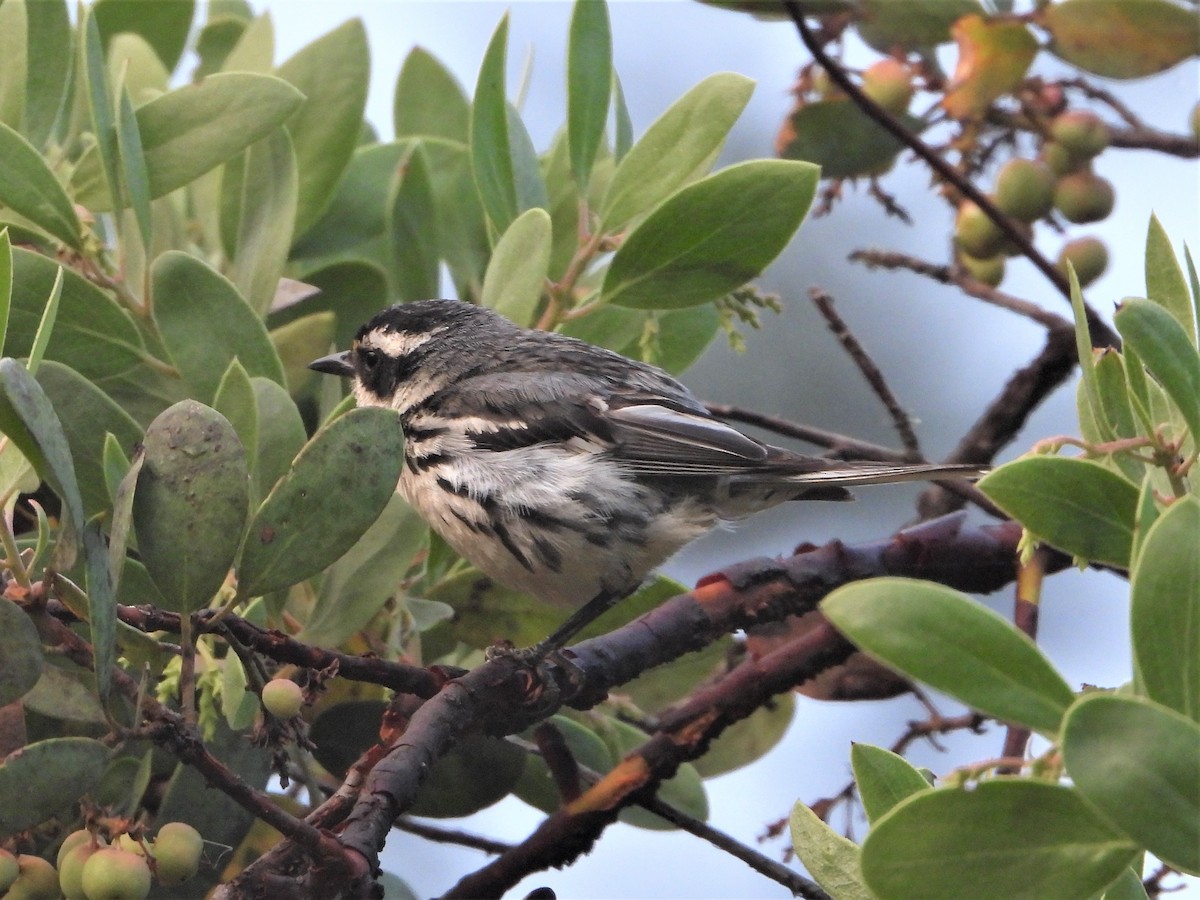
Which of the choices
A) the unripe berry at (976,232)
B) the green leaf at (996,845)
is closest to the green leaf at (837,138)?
the unripe berry at (976,232)

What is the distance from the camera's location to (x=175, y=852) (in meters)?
1.48

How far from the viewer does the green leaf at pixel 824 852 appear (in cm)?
141

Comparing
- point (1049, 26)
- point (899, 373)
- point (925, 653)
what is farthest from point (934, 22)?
point (899, 373)

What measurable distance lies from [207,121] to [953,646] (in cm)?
138

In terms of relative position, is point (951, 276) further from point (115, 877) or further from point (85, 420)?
point (115, 877)

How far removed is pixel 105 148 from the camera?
1900 mm

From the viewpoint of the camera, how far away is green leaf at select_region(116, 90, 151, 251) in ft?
6.05

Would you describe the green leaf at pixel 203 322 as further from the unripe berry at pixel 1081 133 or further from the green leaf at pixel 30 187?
the unripe berry at pixel 1081 133

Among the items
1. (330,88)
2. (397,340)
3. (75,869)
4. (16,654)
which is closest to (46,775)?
(16,654)

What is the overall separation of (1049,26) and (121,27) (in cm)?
181

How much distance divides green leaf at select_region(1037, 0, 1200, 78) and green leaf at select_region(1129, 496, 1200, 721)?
6.16 feet

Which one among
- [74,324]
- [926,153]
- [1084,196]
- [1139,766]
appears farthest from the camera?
[1084,196]

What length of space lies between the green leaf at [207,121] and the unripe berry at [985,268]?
166cm

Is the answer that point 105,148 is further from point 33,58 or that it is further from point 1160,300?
point 1160,300
